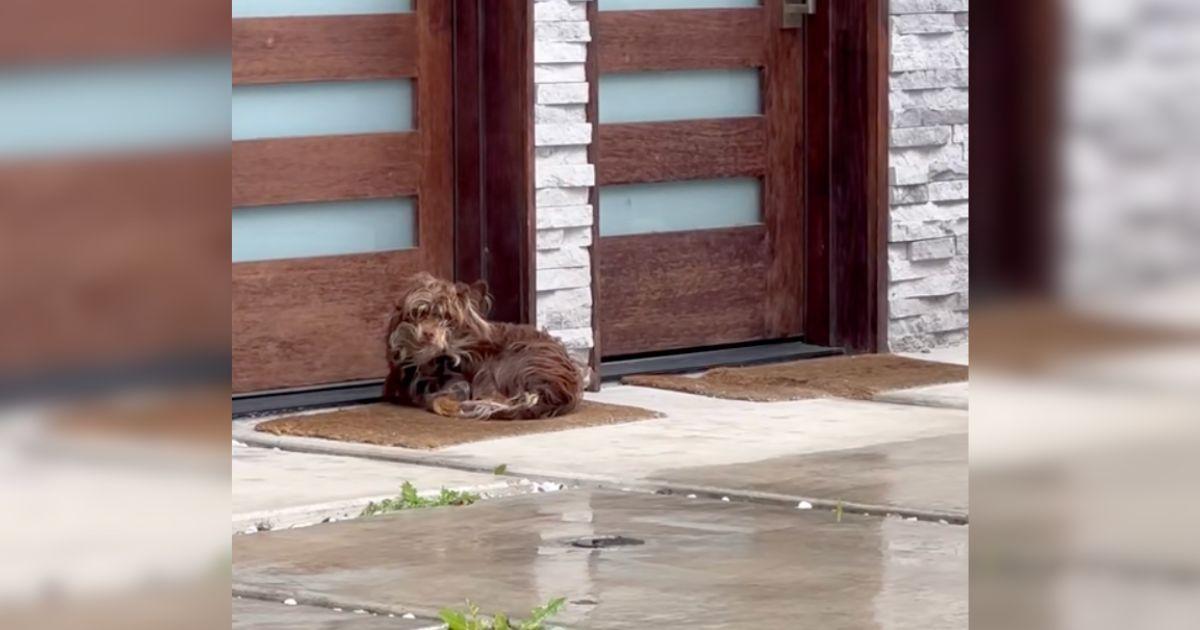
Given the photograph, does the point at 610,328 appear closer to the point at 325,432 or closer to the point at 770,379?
the point at 770,379

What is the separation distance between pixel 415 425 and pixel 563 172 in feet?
3.21

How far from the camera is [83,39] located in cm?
109

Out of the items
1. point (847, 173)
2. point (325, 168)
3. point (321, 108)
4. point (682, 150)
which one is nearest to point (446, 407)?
point (325, 168)

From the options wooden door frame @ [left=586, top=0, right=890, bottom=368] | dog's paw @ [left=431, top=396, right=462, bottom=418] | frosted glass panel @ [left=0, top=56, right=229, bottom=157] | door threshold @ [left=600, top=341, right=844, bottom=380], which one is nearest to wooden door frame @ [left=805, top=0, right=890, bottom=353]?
wooden door frame @ [left=586, top=0, right=890, bottom=368]

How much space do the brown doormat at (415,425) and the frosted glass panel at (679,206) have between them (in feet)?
2.86

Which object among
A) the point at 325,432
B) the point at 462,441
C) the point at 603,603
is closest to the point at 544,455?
the point at 462,441

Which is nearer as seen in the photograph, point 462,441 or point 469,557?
point 469,557

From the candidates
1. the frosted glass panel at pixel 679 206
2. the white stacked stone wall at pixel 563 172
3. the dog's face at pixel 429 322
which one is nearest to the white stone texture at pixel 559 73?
the white stacked stone wall at pixel 563 172

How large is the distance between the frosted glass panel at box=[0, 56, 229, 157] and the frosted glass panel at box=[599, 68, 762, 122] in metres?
5.46

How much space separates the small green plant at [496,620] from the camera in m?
3.29

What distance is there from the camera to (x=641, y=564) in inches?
155

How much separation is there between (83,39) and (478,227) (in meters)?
5.16

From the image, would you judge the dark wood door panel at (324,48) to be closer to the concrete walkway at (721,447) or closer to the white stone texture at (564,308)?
the white stone texture at (564,308)

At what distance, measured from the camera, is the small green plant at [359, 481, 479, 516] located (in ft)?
14.7
